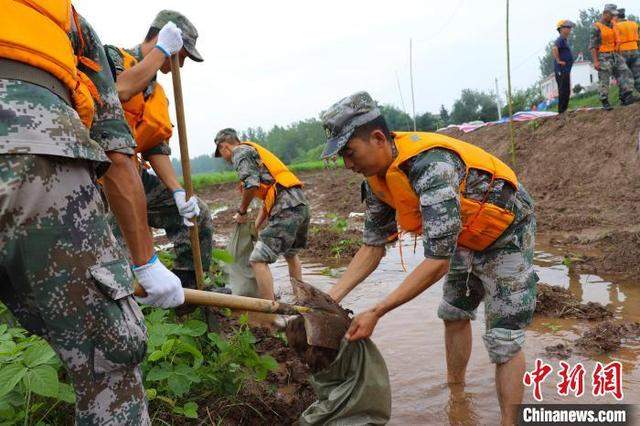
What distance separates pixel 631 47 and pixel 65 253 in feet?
40.3

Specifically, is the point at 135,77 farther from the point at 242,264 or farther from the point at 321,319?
the point at 242,264

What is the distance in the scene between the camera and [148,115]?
3346 mm

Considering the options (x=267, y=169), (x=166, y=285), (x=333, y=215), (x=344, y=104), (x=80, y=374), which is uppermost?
(x=344, y=104)

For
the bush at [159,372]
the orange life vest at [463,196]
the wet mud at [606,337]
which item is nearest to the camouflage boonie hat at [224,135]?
the bush at [159,372]

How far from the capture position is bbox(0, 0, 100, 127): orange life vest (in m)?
1.46

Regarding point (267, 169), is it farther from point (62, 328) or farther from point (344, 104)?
point (62, 328)

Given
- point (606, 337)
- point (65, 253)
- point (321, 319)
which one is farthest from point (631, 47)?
point (65, 253)

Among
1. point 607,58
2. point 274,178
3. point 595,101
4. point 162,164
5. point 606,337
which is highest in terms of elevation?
point 607,58

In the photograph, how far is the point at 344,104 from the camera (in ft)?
8.79

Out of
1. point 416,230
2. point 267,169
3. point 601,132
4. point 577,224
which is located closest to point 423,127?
point 601,132

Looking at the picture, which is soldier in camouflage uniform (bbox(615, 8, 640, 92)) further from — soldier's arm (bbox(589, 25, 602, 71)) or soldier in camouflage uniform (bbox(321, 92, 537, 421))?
soldier in camouflage uniform (bbox(321, 92, 537, 421))

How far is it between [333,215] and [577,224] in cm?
601

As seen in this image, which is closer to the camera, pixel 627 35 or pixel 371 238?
pixel 371 238
